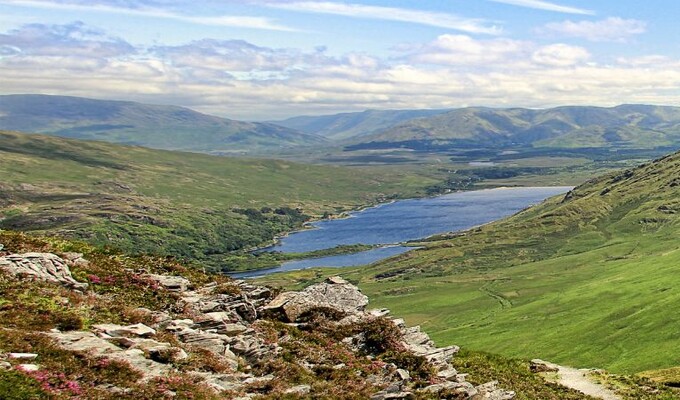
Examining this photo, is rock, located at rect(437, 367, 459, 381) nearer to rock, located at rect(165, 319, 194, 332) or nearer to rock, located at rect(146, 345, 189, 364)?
rock, located at rect(165, 319, 194, 332)

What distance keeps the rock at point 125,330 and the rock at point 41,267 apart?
636 centimetres

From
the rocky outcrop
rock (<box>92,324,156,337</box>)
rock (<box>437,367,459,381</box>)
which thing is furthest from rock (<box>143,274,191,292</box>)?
rock (<box>437,367,459,381</box>)

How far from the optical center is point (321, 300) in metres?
48.8

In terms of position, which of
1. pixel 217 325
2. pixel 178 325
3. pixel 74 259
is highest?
pixel 74 259

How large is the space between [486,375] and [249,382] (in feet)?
69.4

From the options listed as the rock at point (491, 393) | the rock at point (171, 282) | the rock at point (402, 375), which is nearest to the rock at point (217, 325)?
the rock at point (171, 282)

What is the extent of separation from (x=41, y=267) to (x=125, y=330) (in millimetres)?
9139

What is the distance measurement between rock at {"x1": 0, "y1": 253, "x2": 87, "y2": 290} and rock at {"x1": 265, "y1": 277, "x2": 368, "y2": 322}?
13670mm

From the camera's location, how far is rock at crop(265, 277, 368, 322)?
A: 43188 mm

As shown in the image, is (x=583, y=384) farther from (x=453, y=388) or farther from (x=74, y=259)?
(x=74, y=259)

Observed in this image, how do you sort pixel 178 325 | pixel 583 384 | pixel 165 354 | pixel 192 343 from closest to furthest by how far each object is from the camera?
pixel 165 354 → pixel 192 343 → pixel 178 325 → pixel 583 384

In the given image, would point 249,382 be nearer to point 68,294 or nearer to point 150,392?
point 150,392

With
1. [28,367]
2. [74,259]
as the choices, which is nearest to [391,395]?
[28,367]

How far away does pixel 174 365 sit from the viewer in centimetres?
2914
